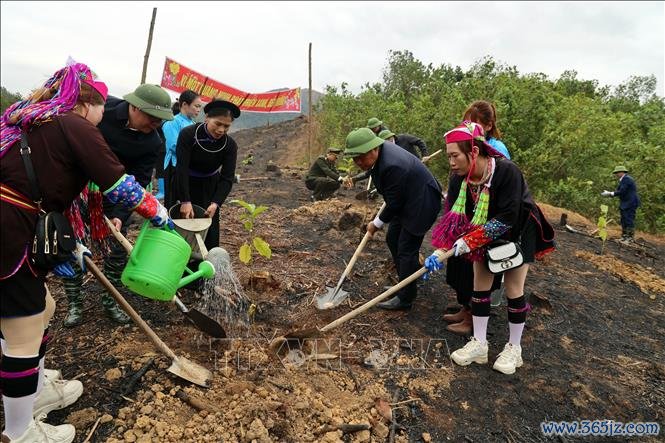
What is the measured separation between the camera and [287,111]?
15531 millimetres

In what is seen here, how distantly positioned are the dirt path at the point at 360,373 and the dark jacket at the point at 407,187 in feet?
2.98

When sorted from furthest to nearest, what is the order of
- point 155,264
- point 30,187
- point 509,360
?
point 509,360 → point 155,264 → point 30,187

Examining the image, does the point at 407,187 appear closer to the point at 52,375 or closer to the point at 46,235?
the point at 46,235

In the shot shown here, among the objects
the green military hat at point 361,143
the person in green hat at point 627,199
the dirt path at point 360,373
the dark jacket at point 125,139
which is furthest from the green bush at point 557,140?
the dark jacket at point 125,139

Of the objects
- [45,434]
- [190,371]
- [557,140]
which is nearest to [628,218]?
[557,140]

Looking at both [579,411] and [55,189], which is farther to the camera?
[579,411]

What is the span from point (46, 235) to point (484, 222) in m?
2.36

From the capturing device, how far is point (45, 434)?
1.77m

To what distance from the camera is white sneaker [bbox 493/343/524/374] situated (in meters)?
2.76

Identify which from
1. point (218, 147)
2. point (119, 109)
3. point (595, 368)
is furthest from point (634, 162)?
point (119, 109)

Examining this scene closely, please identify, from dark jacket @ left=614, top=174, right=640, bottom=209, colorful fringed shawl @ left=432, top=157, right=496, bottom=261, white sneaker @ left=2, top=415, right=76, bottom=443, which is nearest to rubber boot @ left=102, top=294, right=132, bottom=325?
white sneaker @ left=2, top=415, right=76, bottom=443

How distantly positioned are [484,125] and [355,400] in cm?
229

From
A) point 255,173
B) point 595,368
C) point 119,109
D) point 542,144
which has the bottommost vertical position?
point 255,173

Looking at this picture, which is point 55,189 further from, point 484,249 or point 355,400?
point 484,249
